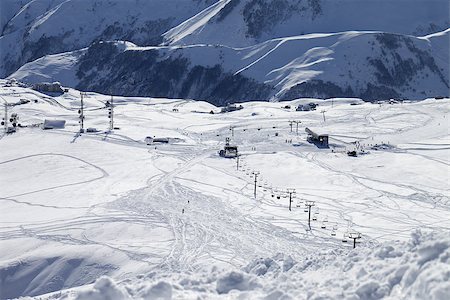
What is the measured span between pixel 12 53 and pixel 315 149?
512ft

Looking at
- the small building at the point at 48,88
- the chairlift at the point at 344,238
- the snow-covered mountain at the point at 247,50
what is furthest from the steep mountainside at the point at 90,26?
the chairlift at the point at 344,238

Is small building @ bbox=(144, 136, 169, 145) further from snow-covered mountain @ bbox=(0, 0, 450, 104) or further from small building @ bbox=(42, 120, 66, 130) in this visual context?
snow-covered mountain @ bbox=(0, 0, 450, 104)

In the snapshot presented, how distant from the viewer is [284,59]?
121938mm

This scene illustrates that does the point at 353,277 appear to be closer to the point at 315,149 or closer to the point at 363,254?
the point at 363,254

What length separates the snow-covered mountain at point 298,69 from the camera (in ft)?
379

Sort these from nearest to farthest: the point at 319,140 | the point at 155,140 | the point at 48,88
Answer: the point at 319,140 → the point at 155,140 → the point at 48,88

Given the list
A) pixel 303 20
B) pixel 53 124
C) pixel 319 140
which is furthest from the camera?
pixel 303 20

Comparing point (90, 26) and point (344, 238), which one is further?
point (90, 26)

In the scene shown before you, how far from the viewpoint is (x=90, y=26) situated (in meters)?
193

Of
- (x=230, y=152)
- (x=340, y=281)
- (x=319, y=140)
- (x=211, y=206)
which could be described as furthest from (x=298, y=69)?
(x=340, y=281)

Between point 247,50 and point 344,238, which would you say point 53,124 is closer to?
point 344,238

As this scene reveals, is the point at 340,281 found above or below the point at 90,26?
below

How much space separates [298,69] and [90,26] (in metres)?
98.0

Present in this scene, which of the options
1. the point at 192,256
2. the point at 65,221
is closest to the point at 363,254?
the point at 192,256
